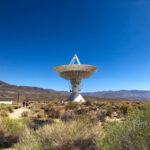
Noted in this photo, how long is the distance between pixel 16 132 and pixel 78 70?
20994 mm

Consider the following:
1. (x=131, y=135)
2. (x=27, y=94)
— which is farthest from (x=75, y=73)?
(x=27, y=94)

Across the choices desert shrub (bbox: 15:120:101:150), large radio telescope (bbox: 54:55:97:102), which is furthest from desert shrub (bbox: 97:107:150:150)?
large radio telescope (bbox: 54:55:97:102)

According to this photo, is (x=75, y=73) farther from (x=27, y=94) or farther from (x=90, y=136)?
(x=27, y=94)

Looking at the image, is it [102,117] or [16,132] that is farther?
[102,117]

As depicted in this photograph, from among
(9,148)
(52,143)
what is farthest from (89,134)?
(9,148)

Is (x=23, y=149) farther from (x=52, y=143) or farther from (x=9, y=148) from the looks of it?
(x=9, y=148)

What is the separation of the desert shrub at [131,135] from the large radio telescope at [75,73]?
22.6 meters

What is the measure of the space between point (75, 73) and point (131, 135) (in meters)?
23.7

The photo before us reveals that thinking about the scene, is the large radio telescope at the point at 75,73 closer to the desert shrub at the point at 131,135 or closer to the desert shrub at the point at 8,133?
the desert shrub at the point at 8,133

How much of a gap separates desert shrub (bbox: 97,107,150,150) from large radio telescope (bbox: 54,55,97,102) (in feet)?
74.2

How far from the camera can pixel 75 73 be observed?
26.4 metres

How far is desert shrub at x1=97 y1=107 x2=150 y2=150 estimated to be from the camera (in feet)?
7.96

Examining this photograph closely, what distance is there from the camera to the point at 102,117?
32.8 feet

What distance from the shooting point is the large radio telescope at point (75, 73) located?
84.4 ft
